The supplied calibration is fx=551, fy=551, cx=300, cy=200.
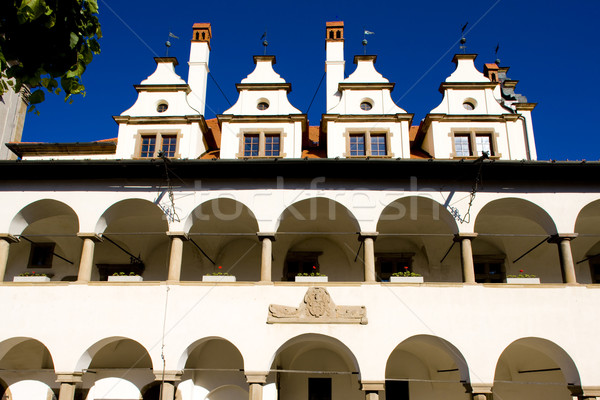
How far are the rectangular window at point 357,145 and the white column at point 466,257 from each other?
4.21 m

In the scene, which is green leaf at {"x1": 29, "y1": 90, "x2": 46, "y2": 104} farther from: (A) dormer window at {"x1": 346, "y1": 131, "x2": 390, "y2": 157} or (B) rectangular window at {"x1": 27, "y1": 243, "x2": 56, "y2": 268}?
(B) rectangular window at {"x1": 27, "y1": 243, "x2": 56, "y2": 268}

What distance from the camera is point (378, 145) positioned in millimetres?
17750

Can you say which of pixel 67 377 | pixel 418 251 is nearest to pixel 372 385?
pixel 418 251

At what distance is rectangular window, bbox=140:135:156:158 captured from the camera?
17953 millimetres

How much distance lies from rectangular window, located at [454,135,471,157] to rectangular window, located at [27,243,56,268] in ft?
45.7

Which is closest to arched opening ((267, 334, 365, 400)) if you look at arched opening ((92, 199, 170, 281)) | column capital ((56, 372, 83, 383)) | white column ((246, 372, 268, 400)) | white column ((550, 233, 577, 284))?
white column ((246, 372, 268, 400))

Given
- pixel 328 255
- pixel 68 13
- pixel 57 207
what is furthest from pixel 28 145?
pixel 68 13

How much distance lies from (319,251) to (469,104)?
7.05 meters

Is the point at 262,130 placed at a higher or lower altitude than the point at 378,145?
higher

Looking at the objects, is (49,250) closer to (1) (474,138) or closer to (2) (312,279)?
(2) (312,279)

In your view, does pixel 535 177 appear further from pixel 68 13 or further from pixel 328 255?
pixel 68 13

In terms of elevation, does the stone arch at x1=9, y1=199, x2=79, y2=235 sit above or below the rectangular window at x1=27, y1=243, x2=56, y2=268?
above

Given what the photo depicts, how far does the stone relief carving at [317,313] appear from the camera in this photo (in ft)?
46.8

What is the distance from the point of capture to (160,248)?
19.2 metres
